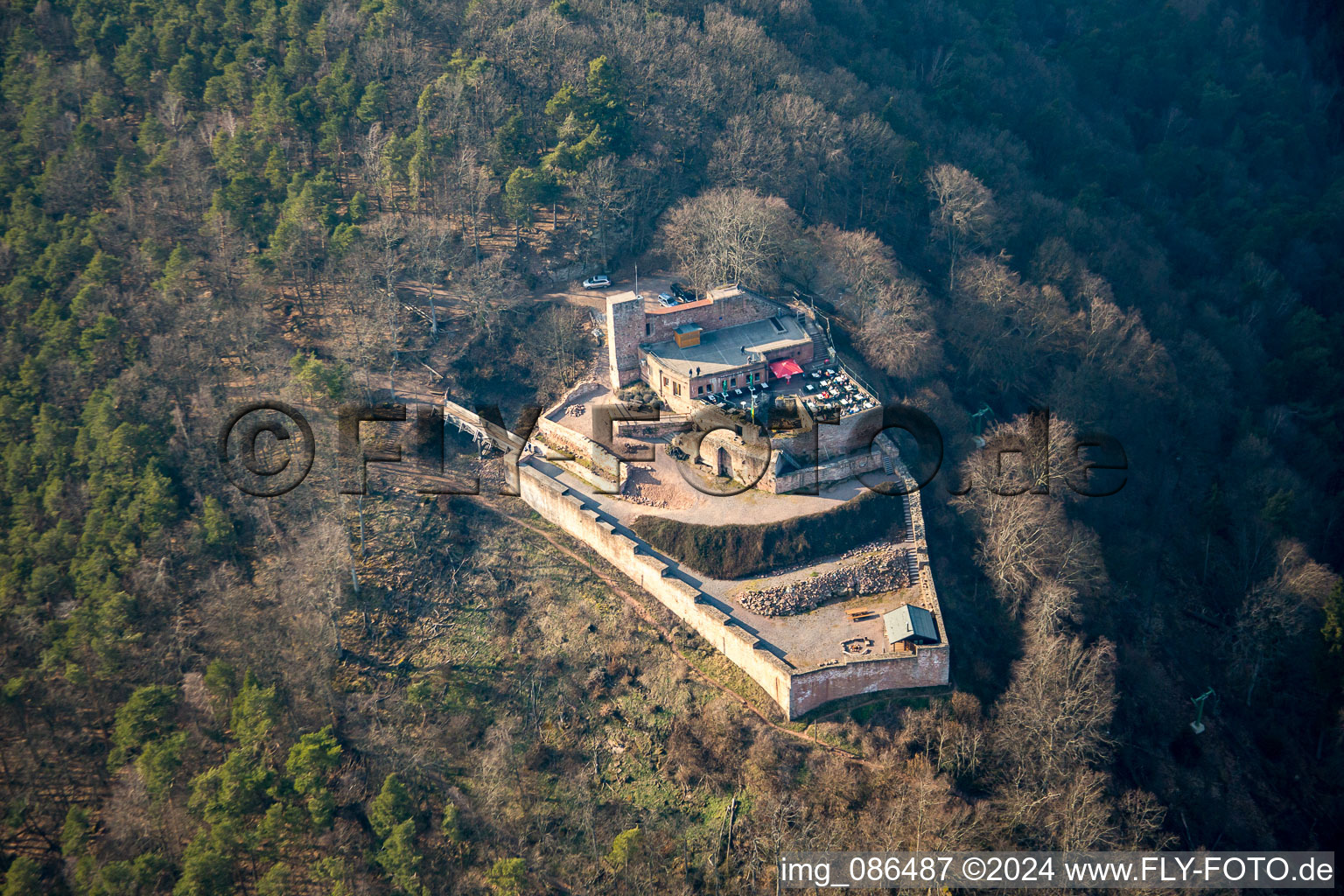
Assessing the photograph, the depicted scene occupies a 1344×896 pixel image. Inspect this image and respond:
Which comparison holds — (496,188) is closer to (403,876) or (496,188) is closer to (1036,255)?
(1036,255)

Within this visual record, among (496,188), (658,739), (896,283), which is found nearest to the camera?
(658,739)

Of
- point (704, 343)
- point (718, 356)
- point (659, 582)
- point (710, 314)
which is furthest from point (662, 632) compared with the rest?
point (710, 314)

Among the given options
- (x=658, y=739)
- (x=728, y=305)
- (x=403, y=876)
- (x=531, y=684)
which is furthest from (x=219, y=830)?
(x=728, y=305)

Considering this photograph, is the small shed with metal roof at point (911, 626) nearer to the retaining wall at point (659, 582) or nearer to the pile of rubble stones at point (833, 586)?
the pile of rubble stones at point (833, 586)

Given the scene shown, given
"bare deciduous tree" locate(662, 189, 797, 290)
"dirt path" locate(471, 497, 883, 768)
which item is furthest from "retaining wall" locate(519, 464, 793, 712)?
"bare deciduous tree" locate(662, 189, 797, 290)

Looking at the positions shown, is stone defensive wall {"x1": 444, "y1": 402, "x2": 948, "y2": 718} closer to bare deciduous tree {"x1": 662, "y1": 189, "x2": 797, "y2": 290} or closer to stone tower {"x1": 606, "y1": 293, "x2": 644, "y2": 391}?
stone tower {"x1": 606, "y1": 293, "x2": 644, "y2": 391}

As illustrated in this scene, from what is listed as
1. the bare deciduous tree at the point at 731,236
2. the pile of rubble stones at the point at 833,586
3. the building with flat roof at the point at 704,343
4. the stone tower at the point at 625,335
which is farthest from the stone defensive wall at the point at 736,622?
the bare deciduous tree at the point at 731,236

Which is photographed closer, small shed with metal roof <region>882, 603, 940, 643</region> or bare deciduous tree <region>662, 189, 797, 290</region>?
small shed with metal roof <region>882, 603, 940, 643</region>
